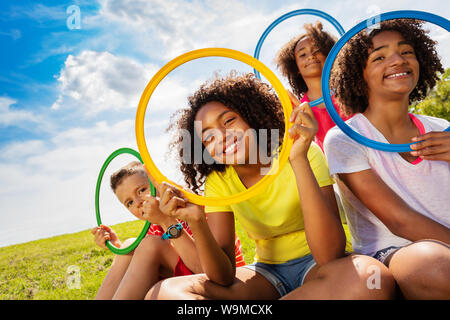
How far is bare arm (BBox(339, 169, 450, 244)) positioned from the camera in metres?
1.93

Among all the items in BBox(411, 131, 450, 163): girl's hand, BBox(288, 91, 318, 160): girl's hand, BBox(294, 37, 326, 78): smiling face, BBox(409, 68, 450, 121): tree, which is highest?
BBox(294, 37, 326, 78): smiling face

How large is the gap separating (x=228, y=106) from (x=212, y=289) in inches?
49.2

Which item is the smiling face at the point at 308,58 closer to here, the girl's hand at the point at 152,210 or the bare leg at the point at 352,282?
the girl's hand at the point at 152,210

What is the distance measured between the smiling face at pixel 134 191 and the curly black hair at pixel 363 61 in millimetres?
1704

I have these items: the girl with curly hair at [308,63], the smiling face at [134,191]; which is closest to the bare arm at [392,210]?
the girl with curly hair at [308,63]

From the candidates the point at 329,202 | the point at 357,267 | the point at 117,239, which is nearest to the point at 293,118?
the point at 329,202

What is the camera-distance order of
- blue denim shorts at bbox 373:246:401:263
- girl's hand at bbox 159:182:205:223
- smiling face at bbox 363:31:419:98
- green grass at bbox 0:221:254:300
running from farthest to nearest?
green grass at bbox 0:221:254:300, smiling face at bbox 363:31:419:98, girl's hand at bbox 159:182:205:223, blue denim shorts at bbox 373:246:401:263

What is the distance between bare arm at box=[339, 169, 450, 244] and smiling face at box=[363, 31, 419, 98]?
578 millimetres

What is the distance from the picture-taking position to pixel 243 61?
237cm

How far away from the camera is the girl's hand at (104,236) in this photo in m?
3.20

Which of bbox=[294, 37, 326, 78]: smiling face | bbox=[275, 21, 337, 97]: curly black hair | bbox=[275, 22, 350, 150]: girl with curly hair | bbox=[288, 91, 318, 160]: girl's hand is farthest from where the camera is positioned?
bbox=[275, 21, 337, 97]: curly black hair

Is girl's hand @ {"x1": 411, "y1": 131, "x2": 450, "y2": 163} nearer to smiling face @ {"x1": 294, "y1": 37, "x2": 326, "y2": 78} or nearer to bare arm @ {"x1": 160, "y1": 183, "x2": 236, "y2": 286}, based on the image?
bare arm @ {"x1": 160, "y1": 183, "x2": 236, "y2": 286}

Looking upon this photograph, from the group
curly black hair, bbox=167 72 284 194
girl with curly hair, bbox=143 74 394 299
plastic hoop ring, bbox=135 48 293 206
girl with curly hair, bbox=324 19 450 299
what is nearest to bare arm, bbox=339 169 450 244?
girl with curly hair, bbox=324 19 450 299
